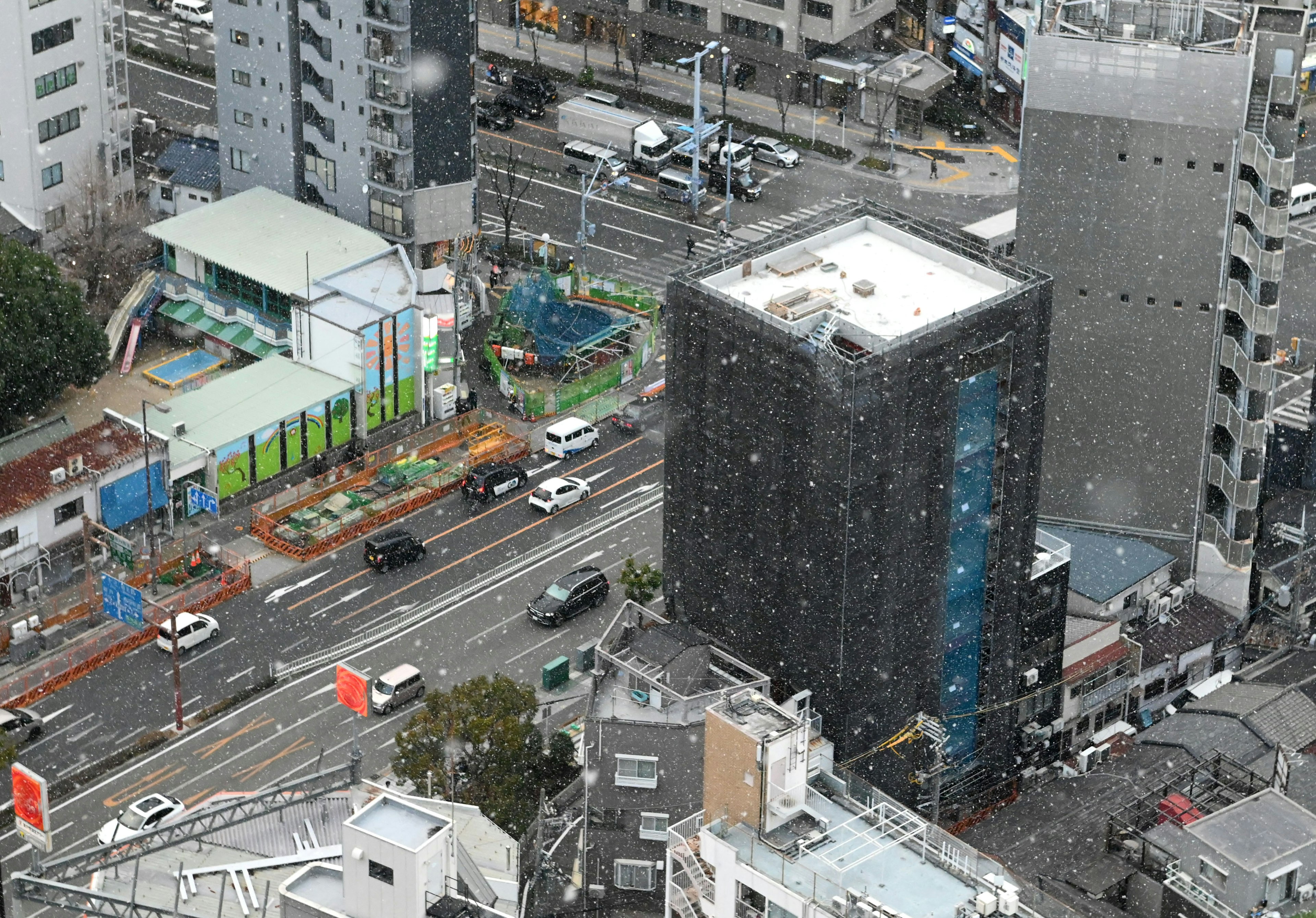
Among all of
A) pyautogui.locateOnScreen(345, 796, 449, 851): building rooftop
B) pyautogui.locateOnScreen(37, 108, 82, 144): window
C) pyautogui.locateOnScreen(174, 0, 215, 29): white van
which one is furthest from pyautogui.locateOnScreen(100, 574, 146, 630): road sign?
pyautogui.locateOnScreen(174, 0, 215, 29): white van

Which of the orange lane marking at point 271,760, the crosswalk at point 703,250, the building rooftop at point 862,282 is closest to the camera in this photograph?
the building rooftop at point 862,282

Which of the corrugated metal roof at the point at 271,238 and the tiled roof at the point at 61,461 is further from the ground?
the corrugated metal roof at the point at 271,238

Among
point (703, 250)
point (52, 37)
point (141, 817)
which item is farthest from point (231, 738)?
point (703, 250)

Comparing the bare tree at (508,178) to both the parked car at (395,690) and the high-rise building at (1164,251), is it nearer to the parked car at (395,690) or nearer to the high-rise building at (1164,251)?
the parked car at (395,690)

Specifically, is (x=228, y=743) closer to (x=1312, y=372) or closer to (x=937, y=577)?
(x=937, y=577)

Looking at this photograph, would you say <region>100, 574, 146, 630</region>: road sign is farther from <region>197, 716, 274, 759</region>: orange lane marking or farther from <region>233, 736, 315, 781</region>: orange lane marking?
<region>233, 736, 315, 781</region>: orange lane marking

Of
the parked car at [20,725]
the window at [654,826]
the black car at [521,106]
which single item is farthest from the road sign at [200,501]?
the black car at [521,106]
